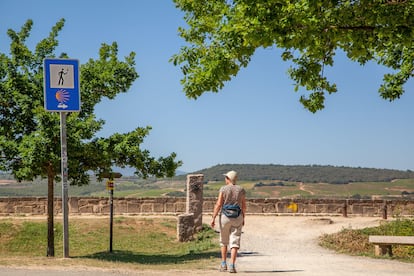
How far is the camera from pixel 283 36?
11289 mm

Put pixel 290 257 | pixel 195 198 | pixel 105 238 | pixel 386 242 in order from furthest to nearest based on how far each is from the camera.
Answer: pixel 105 238
pixel 195 198
pixel 290 257
pixel 386 242

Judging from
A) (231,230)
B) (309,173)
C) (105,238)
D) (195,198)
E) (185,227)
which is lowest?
(105,238)

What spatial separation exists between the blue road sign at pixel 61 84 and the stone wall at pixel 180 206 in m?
17.0

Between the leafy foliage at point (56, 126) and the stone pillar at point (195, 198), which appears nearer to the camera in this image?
the leafy foliage at point (56, 126)

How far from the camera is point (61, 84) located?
13.8 m

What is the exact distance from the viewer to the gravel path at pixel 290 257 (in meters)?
11.5

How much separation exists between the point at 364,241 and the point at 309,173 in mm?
93711

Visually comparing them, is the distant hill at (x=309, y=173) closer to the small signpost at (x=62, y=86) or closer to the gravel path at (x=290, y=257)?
the gravel path at (x=290, y=257)

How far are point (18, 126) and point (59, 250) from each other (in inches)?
241

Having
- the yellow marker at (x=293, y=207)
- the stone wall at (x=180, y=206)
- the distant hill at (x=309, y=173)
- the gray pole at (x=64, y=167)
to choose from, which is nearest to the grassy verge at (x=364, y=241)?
the gray pole at (x=64, y=167)

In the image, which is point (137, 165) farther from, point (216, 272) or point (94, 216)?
point (94, 216)

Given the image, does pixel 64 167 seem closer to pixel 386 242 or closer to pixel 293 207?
pixel 386 242

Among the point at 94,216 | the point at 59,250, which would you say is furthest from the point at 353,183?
the point at 59,250

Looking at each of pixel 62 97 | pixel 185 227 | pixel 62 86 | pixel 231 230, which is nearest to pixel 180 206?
pixel 185 227
